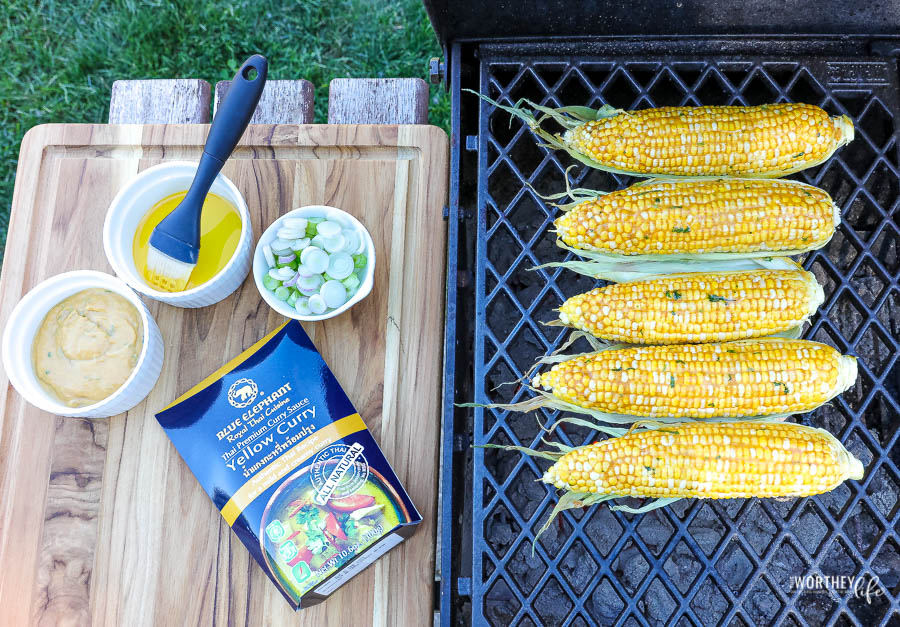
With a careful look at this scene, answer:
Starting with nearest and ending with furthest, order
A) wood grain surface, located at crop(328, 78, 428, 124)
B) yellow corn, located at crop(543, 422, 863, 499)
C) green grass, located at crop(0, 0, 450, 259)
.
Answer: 1. yellow corn, located at crop(543, 422, 863, 499)
2. wood grain surface, located at crop(328, 78, 428, 124)
3. green grass, located at crop(0, 0, 450, 259)

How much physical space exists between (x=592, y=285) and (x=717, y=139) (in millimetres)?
362

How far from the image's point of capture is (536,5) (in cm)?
115

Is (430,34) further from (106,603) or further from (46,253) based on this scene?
(106,603)

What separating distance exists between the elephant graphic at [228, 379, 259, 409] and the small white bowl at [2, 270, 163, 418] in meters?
0.16

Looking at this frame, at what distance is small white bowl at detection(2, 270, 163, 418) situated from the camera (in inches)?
43.5

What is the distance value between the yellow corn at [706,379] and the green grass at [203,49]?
4.45 ft

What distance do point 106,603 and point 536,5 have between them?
1321 mm

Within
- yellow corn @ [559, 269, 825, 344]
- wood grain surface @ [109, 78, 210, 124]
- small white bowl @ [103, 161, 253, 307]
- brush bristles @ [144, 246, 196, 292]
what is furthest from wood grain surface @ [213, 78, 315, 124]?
yellow corn @ [559, 269, 825, 344]

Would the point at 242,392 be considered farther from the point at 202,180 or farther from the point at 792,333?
the point at 792,333

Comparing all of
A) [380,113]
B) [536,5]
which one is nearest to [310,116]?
[380,113]

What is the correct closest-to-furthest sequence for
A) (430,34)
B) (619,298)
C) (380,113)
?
(619,298) → (380,113) → (430,34)

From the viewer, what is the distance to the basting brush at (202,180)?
110 centimetres

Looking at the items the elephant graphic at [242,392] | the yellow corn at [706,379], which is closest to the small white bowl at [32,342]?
the elephant graphic at [242,392]

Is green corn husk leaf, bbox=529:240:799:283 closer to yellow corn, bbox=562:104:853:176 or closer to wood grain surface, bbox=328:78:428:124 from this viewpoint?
yellow corn, bbox=562:104:853:176
